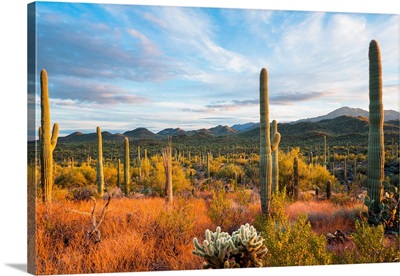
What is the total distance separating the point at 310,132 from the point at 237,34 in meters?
2.90

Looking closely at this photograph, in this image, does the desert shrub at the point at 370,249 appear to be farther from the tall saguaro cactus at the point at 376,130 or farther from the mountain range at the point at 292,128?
the mountain range at the point at 292,128

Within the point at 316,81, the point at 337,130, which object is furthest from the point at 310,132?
the point at 316,81

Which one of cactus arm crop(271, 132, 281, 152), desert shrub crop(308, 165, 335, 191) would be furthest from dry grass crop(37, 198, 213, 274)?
desert shrub crop(308, 165, 335, 191)

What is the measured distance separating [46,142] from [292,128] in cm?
418

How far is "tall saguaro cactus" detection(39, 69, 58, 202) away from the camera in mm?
6184

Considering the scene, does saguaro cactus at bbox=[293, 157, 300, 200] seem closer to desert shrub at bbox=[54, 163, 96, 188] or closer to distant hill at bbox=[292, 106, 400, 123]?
distant hill at bbox=[292, 106, 400, 123]

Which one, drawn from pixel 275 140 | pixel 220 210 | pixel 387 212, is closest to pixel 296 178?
pixel 275 140

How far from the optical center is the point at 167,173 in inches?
293

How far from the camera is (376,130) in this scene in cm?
743

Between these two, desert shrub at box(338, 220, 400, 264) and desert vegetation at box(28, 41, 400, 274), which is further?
desert shrub at box(338, 220, 400, 264)

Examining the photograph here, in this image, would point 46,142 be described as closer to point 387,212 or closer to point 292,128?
point 292,128

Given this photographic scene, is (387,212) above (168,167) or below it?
below

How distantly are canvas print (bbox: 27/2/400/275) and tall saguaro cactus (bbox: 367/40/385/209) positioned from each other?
0.06 feet

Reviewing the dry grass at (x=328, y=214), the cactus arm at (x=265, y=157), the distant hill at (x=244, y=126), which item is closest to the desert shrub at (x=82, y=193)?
the distant hill at (x=244, y=126)
